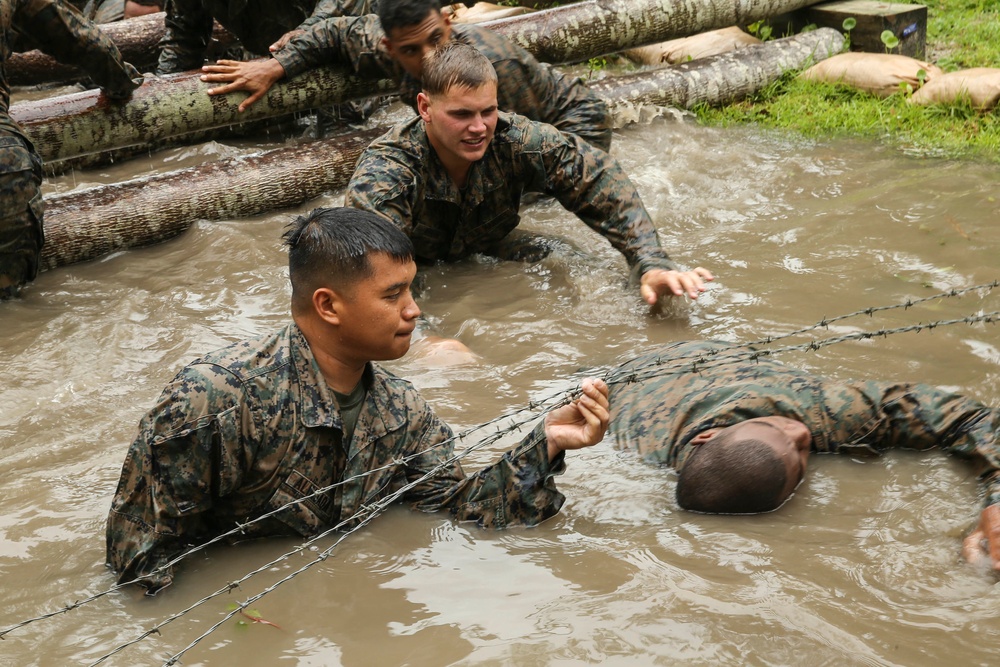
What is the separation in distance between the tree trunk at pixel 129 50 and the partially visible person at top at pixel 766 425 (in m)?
6.49

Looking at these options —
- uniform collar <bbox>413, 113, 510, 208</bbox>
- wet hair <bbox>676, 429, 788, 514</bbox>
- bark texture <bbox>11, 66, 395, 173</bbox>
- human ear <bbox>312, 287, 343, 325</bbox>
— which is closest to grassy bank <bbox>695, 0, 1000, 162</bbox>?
bark texture <bbox>11, 66, 395, 173</bbox>

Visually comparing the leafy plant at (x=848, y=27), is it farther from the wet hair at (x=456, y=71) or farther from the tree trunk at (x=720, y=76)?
the wet hair at (x=456, y=71)

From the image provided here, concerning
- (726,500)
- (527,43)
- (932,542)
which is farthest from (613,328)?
(527,43)

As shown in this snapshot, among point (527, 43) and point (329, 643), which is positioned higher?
point (527, 43)

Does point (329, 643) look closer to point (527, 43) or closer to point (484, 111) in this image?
point (484, 111)

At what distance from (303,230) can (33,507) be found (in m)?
1.34

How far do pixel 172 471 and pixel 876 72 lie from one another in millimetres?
6219

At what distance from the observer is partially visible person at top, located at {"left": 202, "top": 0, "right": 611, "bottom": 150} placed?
5.94 meters

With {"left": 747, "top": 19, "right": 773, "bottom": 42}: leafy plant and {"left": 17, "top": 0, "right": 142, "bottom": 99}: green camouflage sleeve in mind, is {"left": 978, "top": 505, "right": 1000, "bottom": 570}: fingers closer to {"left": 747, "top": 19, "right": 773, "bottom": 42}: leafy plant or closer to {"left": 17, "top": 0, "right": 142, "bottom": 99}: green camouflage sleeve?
{"left": 17, "top": 0, "right": 142, "bottom": 99}: green camouflage sleeve

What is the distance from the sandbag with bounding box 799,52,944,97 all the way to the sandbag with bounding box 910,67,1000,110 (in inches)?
8.0

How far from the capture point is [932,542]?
3.09 meters

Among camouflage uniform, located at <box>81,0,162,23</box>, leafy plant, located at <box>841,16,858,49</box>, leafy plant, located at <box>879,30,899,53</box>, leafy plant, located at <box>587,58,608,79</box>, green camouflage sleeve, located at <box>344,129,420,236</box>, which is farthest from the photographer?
camouflage uniform, located at <box>81,0,162,23</box>

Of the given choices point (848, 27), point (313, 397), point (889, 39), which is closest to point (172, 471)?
point (313, 397)

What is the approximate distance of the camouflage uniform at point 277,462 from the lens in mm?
2717
